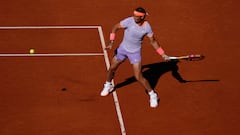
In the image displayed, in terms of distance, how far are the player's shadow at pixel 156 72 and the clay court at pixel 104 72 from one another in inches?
1.1

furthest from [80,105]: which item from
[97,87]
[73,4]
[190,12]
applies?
[190,12]

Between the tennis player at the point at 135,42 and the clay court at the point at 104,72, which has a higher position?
the tennis player at the point at 135,42

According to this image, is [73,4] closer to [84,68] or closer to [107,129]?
[84,68]

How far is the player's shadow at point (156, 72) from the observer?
11.8 m

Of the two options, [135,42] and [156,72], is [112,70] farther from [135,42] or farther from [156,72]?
[156,72]

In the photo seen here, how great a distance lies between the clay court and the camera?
10328 mm

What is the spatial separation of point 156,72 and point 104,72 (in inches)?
57.4

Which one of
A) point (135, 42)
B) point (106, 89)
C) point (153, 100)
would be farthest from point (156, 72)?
point (135, 42)

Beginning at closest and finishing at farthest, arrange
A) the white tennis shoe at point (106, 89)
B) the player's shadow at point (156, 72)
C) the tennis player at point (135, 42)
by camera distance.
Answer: the tennis player at point (135, 42)
the white tennis shoe at point (106, 89)
the player's shadow at point (156, 72)

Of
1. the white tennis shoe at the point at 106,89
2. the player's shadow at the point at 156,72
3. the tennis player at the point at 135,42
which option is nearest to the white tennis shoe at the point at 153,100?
the tennis player at the point at 135,42

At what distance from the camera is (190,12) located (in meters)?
15.3

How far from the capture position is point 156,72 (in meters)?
12.3

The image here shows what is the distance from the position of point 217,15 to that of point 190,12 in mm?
923

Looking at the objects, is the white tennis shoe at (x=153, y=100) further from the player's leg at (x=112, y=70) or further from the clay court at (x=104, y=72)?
the player's leg at (x=112, y=70)
